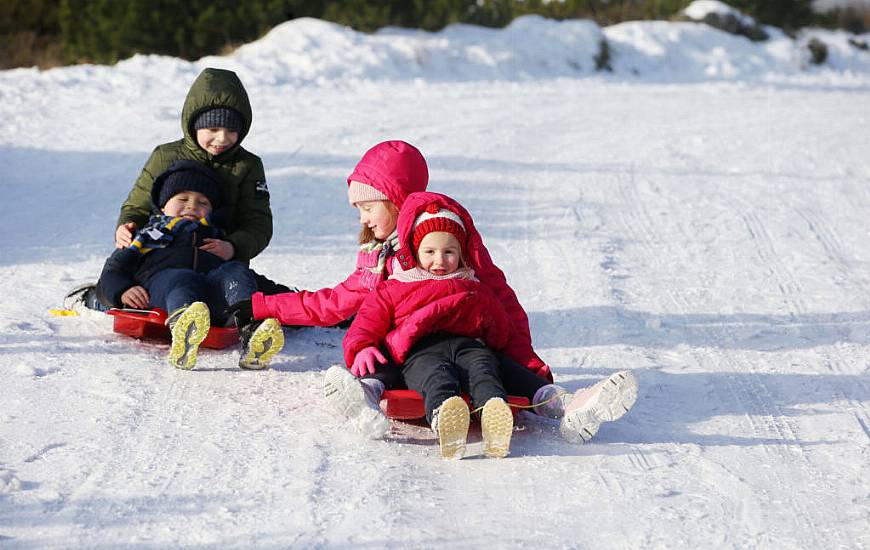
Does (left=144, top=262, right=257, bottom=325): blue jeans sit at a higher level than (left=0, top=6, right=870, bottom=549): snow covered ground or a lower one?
higher

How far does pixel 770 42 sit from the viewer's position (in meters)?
17.8

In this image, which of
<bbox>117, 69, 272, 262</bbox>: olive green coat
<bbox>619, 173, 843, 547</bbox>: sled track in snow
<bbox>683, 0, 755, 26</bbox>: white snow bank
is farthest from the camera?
<bbox>683, 0, 755, 26</bbox>: white snow bank

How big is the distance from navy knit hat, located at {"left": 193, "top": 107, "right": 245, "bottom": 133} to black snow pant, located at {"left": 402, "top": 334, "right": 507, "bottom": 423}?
61.5 inches

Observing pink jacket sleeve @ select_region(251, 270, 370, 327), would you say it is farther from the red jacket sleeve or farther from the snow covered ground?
the snow covered ground

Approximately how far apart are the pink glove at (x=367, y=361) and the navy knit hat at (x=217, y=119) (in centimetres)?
151

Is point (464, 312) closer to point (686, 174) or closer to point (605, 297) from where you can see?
point (605, 297)

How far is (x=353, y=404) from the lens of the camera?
3.21m

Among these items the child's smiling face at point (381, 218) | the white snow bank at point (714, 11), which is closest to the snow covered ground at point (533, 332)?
the child's smiling face at point (381, 218)

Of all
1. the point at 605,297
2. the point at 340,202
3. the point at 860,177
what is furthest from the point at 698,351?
the point at 860,177

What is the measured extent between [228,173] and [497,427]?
80.2 inches

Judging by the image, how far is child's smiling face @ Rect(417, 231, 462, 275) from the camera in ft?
11.5

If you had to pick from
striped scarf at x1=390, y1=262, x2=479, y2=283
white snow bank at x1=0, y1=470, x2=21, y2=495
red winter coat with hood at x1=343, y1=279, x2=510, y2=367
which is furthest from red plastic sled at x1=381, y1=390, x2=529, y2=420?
white snow bank at x1=0, y1=470, x2=21, y2=495

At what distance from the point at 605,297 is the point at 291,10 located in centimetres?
1063

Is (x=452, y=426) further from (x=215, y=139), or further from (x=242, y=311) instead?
(x=215, y=139)
